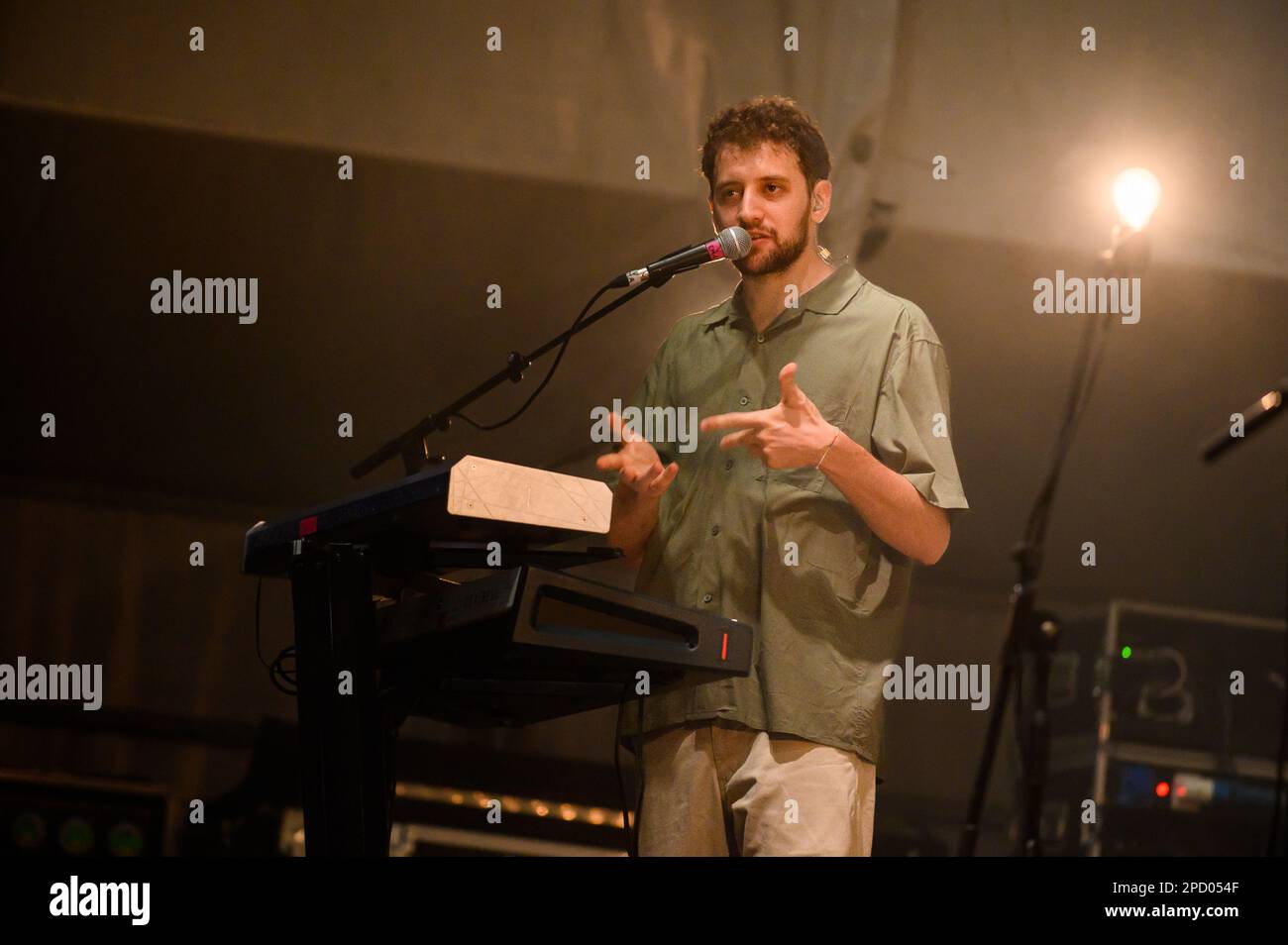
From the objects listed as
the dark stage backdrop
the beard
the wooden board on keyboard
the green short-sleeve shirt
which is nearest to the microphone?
the beard

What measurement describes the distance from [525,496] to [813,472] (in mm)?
629

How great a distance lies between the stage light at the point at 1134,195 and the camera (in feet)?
10.2

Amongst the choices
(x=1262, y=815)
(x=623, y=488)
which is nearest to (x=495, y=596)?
(x=623, y=488)

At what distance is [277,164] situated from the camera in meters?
3.29

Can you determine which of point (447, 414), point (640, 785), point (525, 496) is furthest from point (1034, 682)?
point (525, 496)

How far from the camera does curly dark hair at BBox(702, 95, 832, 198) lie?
7.18 ft

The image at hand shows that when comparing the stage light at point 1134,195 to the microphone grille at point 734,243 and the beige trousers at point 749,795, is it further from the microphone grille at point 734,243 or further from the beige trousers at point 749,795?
the beige trousers at point 749,795

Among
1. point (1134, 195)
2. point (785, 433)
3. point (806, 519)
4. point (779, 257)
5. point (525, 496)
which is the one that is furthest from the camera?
point (1134, 195)

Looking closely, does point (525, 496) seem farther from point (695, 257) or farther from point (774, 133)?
point (774, 133)

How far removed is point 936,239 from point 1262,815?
167 cm

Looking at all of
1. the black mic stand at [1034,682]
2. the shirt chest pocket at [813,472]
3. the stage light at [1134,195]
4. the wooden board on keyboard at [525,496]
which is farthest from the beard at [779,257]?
the stage light at [1134,195]

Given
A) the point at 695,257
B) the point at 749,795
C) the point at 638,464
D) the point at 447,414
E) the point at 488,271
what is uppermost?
the point at 488,271

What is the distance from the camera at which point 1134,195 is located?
122 inches
